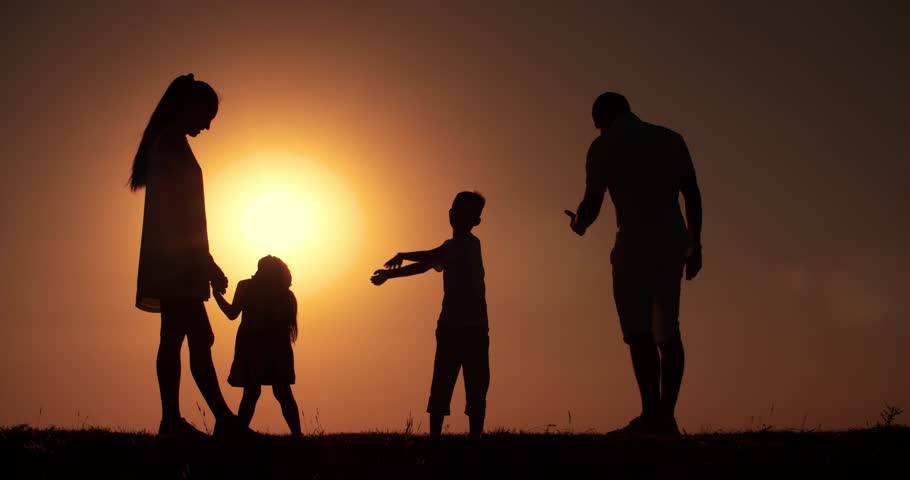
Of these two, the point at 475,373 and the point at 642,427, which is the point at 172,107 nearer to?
the point at 475,373

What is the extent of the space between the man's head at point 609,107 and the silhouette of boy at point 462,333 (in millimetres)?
2556

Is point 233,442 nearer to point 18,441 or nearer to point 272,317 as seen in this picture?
point 18,441

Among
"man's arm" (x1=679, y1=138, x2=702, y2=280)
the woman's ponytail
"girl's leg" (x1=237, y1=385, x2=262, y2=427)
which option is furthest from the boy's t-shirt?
the woman's ponytail

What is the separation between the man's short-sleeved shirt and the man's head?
3.7 inches

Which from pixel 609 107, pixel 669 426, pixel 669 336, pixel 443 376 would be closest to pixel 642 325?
pixel 669 336

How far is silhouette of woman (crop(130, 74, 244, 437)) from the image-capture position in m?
7.34

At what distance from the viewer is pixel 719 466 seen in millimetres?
5531

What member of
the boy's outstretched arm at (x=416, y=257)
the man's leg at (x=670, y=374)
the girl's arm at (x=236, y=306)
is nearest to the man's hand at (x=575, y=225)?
the man's leg at (x=670, y=374)

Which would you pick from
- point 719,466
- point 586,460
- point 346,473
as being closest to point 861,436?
point 719,466

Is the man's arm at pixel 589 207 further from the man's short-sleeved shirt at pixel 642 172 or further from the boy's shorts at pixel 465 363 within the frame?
the boy's shorts at pixel 465 363

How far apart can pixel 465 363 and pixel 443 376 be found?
26 cm

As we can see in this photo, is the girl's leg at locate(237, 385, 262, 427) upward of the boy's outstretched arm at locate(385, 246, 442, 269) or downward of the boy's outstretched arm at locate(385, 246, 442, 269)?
downward

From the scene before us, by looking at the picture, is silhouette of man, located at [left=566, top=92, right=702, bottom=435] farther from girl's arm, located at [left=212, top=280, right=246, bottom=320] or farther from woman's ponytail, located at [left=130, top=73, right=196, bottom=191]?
girl's arm, located at [left=212, top=280, right=246, bottom=320]

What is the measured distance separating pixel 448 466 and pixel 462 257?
431 centimetres
